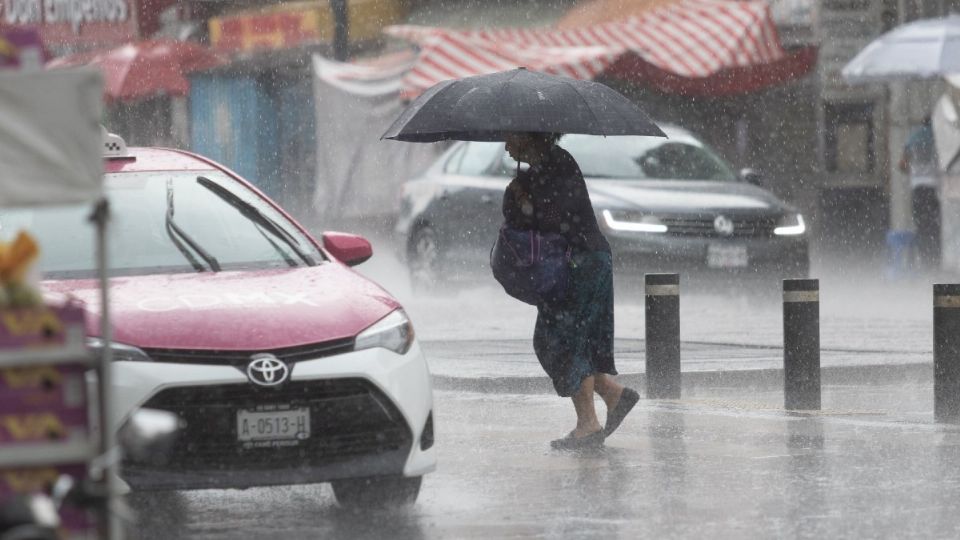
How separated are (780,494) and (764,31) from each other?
20.3 meters

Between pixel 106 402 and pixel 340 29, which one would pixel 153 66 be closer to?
pixel 340 29

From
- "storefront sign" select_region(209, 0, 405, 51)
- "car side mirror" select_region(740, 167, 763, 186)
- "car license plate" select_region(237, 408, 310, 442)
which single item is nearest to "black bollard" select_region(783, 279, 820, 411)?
"car license plate" select_region(237, 408, 310, 442)

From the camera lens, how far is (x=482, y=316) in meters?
19.5

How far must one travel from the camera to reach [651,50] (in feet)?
93.4

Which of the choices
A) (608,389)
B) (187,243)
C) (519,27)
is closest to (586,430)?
(608,389)

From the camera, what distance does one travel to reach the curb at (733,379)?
13.5 metres

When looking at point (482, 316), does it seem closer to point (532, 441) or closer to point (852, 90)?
point (532, 441)

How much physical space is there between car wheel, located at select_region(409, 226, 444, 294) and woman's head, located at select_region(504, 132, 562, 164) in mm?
9815

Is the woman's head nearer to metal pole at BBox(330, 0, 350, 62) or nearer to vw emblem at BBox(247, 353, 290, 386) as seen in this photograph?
Answer: vw emblem at BBox(247, 353, 290, 386)

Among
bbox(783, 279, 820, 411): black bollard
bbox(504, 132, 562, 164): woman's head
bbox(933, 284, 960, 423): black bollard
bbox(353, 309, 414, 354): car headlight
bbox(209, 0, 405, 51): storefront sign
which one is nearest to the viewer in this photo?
bbox(353, 309, 414, 354): car headlight

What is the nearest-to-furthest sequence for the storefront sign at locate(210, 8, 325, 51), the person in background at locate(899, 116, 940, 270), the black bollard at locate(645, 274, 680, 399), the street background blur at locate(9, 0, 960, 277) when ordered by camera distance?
1. the black bollard at locate(645, 274, 680, 399)
2. the person in background at locate(899, 116, 940, 270)
3. the street background blur at locate(9, 0, 960, 277)
4. the storefront sign at locate(210, 8, 325, 51)

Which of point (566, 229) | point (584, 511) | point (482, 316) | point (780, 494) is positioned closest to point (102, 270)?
point (584, 511)

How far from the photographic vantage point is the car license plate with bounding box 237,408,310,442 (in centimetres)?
793

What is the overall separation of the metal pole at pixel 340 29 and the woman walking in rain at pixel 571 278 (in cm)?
2121
